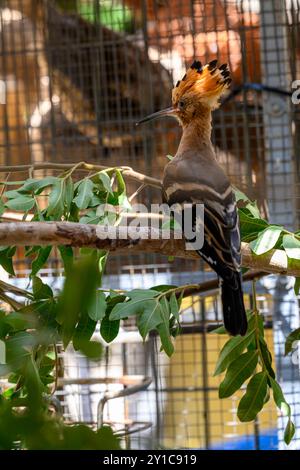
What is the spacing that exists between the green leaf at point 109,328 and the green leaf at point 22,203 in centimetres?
21

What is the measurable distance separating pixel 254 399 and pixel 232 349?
0.30ft

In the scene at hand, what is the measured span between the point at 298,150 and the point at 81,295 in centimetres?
215

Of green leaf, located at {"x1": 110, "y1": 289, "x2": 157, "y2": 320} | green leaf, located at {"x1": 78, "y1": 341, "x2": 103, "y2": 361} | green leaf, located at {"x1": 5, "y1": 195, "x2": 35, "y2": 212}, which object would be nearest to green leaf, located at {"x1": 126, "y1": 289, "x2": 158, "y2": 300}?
green leaf, located at {"x1": 110, "y1": 289, "x2": 157, "y2": 320}

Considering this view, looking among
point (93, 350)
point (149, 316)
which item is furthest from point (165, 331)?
point (93, 350)

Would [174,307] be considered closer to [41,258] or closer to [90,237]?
[41,258]

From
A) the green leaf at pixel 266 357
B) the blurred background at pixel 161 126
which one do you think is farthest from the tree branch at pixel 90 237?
the blurred background at pixel 161 126

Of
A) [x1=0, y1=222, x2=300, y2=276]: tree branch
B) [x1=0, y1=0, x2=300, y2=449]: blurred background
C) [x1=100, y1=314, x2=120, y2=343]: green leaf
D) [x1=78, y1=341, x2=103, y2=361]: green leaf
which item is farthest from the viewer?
[x1=0, y1=0, x2=300, y2=449]: blurred background

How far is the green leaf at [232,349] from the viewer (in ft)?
4.71

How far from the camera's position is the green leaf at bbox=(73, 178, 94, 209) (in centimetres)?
132

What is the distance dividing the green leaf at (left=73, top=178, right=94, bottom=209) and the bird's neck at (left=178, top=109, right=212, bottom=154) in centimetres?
22

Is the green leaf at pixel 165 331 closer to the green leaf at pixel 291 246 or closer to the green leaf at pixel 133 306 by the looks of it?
the green leaf at pixel 133 306

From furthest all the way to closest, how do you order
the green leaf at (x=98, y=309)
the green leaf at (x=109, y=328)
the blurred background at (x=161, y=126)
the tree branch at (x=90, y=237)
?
1. the blurred background at (x=161, y=126)
2. the green leaf at (x=109, y=328)
3. the green leaf at (x=98, y=309)
4. the tree branch at (x=90, y=237)

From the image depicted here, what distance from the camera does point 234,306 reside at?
127 centimetres

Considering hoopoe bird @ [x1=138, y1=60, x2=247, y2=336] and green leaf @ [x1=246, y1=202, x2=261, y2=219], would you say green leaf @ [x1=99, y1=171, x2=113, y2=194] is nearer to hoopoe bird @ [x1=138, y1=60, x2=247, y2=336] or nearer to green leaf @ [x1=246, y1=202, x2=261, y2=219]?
hoopoe bird @ [x1=138, y1=60, x2=247, y2=336]
